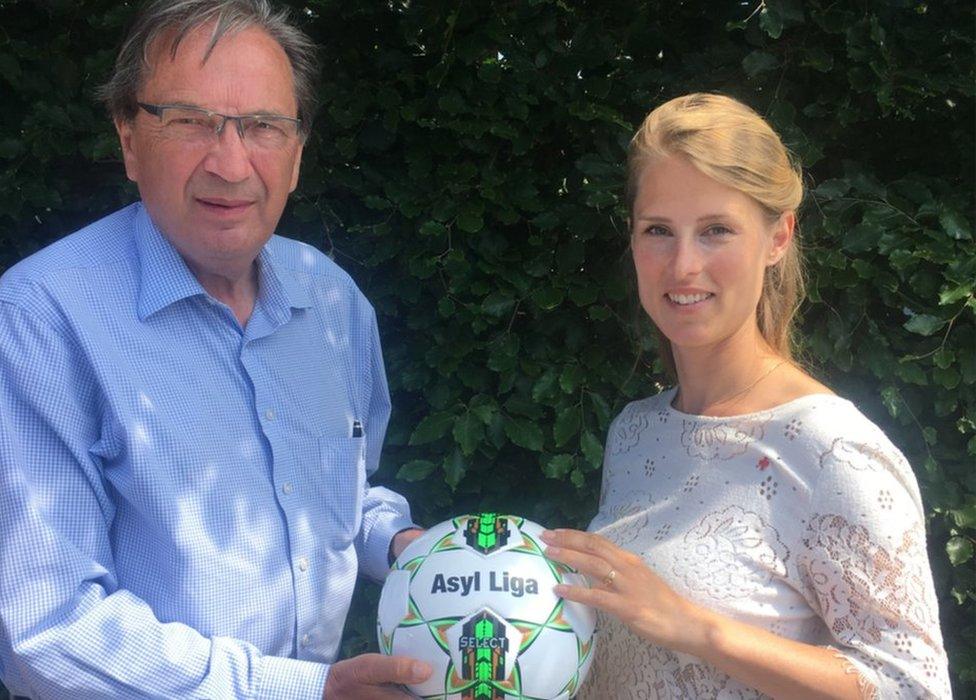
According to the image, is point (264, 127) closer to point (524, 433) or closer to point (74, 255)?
point (74, 255)

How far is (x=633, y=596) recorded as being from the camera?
2150mm

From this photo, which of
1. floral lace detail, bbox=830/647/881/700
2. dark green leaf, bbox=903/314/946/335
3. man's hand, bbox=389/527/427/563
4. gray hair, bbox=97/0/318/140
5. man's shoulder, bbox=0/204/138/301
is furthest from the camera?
dark green leaf, bbox=903/314/946/335

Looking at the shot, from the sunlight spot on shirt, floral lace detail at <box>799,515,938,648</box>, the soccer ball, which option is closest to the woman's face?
floral lace detail at <box>799,515,938,648</box>

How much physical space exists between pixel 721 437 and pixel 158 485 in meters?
1.30

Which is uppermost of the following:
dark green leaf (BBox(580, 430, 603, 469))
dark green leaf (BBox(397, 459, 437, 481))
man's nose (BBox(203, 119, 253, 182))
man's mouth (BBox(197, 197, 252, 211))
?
man's nose (BBox(203, 119, 253, 182))

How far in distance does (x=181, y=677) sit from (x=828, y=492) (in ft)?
4.69

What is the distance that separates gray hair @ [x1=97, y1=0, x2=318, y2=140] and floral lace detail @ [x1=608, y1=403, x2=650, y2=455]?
118 cm

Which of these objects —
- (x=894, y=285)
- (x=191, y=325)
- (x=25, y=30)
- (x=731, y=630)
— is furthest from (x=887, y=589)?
(x=25, y=30)

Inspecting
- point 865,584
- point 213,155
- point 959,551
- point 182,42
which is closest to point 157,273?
point 213,155

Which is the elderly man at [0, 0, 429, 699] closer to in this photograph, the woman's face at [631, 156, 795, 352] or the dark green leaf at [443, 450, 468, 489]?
the dark green leaf at [443, 450, 468, 489]

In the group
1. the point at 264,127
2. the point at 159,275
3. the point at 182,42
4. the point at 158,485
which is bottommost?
the point at 158,485

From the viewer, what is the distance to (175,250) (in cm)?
239

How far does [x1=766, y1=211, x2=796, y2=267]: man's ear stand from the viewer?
2488 millimetres

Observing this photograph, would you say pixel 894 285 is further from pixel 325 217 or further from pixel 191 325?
pixel 191 325
